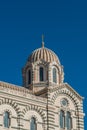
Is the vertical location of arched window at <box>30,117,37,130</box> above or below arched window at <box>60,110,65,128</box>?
below

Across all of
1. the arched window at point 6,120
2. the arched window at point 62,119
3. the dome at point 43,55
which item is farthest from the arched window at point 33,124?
the dome at point 43,55

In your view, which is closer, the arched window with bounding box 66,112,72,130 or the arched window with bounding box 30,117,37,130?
the arched window with bounding box 30,117,37,130

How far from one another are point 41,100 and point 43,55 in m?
9.57

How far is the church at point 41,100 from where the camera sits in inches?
2216

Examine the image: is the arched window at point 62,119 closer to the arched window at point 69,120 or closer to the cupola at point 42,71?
the arched window at point 69,120

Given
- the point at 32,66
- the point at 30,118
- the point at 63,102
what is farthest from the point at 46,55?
the point at 30,118

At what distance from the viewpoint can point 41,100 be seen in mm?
59906

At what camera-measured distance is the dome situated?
66.5 m

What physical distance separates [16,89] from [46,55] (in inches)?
381

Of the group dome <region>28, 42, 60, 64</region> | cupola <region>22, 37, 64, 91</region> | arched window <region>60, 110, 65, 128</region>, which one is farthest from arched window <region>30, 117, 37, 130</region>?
dome <region>28, 42, 60, 64</region>

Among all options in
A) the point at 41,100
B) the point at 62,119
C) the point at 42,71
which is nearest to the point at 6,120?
the point at 41,100

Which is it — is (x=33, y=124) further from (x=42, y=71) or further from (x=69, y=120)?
(x=42, y=71)

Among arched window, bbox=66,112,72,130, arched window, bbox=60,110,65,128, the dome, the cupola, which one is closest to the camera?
arched window, bbox=60,110,65,128

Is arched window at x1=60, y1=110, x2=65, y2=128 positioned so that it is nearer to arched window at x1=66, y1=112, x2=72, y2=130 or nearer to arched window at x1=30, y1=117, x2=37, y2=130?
arched window at x1=66, y1=112, x2=72, y2=130
